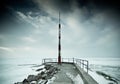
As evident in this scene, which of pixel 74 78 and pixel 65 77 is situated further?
pixel 65 77

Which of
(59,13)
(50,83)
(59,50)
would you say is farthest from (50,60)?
(50,83)

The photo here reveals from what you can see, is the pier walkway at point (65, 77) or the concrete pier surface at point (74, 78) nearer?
the concrete pier surface at point (74, 78)

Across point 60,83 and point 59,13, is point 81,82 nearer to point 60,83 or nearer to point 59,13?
point 60,83

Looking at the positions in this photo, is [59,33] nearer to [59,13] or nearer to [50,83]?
[59,13]

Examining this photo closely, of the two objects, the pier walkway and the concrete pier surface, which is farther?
the pier walkway

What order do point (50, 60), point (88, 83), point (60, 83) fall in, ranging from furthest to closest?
point (50, 60) < point (60, 83) < point (88, 83)

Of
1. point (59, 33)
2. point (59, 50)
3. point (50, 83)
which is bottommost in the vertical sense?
point (50, 83)

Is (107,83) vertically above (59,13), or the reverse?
(59,13)

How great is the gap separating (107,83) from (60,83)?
10.5m

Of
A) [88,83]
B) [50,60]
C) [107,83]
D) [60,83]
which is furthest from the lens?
[50,60]

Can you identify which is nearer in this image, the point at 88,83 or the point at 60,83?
the point at 88,83

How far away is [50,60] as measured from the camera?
78.9ft

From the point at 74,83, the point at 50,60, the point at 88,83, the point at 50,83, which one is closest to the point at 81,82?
the point at 74,83

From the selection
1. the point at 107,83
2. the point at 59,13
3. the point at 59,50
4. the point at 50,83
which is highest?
the point at 59,13
